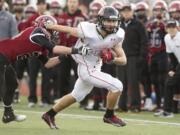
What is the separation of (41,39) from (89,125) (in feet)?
5.57

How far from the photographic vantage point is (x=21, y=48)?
9.27m

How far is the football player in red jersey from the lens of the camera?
905cm

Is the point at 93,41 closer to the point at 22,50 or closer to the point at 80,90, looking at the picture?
the point at 80,90

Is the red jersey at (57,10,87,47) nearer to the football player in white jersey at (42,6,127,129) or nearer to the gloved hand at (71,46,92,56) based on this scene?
the football player in white jersey at (42,6,127,129)

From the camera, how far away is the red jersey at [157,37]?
12.9 m

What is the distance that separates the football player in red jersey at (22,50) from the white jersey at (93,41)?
0.39 m

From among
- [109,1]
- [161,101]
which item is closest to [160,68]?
[161,101]

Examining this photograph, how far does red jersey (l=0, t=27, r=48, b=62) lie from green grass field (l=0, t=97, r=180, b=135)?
0.96 meters

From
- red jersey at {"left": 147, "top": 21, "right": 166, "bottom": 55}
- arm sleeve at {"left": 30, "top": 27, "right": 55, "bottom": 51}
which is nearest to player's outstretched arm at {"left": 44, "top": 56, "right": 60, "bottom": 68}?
arm sleeve at {"left": 30, "top": 27, "right": 55, "bottom": 51}

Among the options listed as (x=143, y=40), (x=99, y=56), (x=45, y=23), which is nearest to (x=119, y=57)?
(x=99, y=56)

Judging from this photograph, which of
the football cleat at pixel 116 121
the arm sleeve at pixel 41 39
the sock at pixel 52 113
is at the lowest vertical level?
the football cleat at pixel 116 121

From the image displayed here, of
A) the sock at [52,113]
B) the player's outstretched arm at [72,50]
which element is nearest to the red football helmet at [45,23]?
the player's outstretched arm at [72,50]

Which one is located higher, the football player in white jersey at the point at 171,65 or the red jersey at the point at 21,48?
the red jersey at the point at 21,48

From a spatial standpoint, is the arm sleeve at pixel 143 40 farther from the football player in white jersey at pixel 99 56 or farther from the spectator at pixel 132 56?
the football player in white jersey at pixel 99 56
